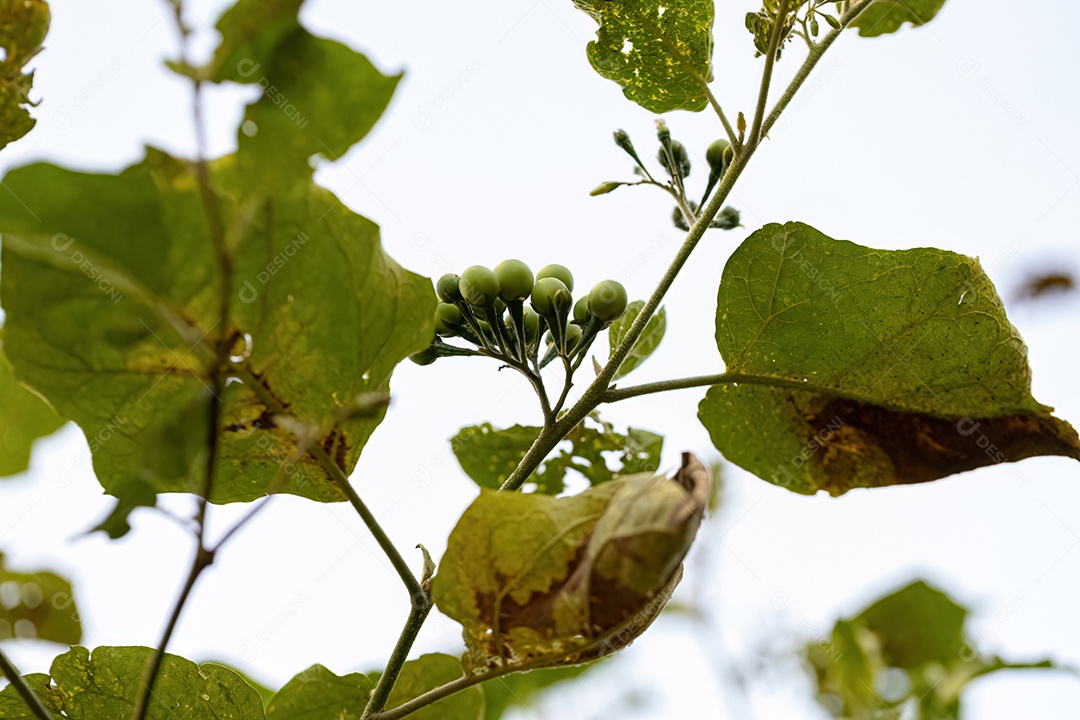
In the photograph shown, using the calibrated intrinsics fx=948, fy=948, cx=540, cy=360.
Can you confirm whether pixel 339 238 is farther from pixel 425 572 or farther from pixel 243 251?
pixel 425 572

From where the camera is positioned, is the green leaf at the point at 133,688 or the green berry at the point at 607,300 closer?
the green leaf at the point at 133,688

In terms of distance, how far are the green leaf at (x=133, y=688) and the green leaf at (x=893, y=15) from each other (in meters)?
1.58

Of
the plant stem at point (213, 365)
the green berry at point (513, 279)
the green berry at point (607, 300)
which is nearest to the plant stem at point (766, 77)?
the green berry at point (607, 300)

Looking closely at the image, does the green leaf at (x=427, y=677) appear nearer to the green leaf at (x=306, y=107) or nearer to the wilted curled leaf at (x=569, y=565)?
the wilted curled leaf at (x=569, y=565)

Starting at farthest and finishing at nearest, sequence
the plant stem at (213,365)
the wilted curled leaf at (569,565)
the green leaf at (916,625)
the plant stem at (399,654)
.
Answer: the green leaf at (916,625), the plant stem at (399,654), the wilted curled leaf at (569,565), the plant stem at (213,365)

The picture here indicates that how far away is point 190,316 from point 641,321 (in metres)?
0.65

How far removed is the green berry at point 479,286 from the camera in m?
1.53

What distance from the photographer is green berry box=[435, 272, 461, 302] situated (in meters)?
1.62

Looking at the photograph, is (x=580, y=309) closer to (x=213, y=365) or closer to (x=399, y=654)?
(x=399, y=654)

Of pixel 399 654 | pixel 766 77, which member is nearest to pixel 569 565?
pixel 399 654

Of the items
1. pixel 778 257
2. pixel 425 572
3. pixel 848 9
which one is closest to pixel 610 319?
pixel 778 257

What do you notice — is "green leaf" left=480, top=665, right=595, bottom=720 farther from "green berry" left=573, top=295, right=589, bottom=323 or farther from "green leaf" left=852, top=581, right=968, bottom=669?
"green berry" left=573, top=295, right=589, bottom=323

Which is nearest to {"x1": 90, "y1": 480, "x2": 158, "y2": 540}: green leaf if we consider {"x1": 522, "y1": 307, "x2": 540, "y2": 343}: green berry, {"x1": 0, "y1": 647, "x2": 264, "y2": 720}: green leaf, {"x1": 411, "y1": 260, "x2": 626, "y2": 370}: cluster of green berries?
{"x1": 0, "y1": 647, "x2": 264, "y2": 720}: green leaf

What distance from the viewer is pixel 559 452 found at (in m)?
1.95
